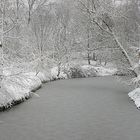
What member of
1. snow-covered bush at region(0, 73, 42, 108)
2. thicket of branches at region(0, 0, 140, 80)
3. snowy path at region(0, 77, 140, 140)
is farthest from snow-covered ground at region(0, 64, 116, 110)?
thicket of branches at region(0, 0, 140, 80)

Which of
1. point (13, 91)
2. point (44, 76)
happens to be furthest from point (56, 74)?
point (13, 91)

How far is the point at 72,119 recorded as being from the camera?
572 inches

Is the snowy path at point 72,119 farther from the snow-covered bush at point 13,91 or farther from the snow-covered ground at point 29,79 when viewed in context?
the snow-covered ground at point 29,79

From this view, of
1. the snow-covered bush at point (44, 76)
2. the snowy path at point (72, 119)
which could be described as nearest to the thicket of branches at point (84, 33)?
the snow-covered bush at point (44, 76)

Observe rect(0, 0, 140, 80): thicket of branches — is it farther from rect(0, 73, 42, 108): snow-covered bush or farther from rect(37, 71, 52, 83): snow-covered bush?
rect(37, 71, 52, 83): snow-covered bush

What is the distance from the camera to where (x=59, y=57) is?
121 feet

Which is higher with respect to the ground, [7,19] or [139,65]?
[7,19]

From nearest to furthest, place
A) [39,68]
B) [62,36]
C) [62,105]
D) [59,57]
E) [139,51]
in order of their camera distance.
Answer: [62,105] < [139,51] < [39,68] < [59,57] < [62,36]

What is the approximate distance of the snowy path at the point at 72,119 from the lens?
39.2ft

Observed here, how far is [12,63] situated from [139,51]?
317 inches

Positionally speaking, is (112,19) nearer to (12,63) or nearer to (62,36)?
(12,63)

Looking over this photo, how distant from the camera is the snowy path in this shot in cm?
1195

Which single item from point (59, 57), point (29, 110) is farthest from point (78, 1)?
point (59, 57)

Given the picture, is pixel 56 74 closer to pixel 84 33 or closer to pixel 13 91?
pixel 84 33
